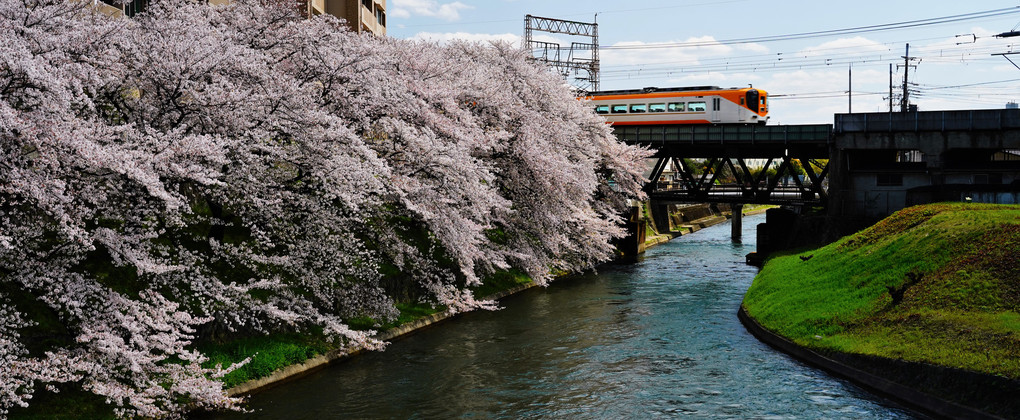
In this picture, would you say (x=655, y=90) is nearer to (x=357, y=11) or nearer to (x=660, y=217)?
(x=660, y=217)

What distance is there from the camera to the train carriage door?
58719mm

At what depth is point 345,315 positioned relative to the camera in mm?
25188

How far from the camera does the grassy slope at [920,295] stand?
66.1ft

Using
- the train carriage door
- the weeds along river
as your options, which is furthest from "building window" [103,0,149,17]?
the train carriage door

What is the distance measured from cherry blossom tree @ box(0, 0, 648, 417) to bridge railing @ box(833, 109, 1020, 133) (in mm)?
25905

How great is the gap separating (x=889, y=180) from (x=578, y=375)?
108 ft

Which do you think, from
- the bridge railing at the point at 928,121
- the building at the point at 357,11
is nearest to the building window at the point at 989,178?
the bridge railing at the point at 928,121

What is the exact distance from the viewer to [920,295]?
80.2 feet

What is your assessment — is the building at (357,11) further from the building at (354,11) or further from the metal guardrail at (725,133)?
the metal guardrail at (725,133)

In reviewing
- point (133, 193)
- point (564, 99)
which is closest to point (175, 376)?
point (133, 193)

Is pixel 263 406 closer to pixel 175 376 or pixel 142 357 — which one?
pixel 175 376

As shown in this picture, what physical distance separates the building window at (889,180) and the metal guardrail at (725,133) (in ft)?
12.1

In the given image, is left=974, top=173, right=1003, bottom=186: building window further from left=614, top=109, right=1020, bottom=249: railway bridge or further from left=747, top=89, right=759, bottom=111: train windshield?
left=747, top=89, right=759, bottom=111: train windshield

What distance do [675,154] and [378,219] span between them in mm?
35649
